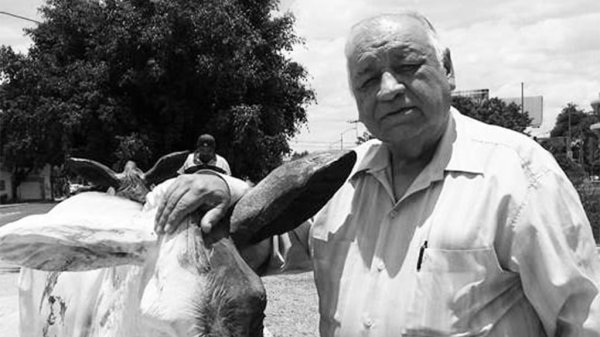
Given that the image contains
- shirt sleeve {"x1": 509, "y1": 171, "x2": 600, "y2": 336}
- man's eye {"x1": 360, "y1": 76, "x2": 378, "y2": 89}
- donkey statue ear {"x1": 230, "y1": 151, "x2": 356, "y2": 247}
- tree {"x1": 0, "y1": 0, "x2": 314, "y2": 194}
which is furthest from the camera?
tree {"x1": 0, "y1": 0, "x2": 314, "y2": 194}

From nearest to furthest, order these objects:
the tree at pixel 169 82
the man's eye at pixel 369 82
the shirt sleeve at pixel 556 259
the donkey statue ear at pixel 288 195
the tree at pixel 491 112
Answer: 1. the donkey statue ear at pixel 288 195
2. the shirt sleeve at pixel 556 259
3. the man's eye at pixel 369 82
4. the tree at pixel 169 82
5. the tree at pixel 491 112

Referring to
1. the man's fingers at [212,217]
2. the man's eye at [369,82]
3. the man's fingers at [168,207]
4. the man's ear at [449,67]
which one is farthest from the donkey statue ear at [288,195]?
the man's ear at [449,67]

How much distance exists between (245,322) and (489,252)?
27.6 inches

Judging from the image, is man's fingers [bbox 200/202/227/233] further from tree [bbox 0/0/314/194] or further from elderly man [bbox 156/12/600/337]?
tree [bbox 0/0/314/194]

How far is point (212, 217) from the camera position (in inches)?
67.7

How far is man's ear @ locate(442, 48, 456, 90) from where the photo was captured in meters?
1.98

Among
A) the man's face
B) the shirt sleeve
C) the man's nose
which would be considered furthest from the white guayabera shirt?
the man's nose

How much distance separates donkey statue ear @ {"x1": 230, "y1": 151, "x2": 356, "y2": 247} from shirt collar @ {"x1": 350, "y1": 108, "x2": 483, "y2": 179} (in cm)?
34

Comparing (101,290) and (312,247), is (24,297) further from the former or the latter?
(312,247)

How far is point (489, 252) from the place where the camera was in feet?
6.02

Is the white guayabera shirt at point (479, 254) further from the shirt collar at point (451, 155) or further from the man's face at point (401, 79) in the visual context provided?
the man's face at point (401, 79)

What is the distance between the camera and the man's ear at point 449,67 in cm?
198

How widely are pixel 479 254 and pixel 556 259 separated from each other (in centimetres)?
19

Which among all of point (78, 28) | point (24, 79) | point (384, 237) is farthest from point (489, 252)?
point (24, 79)
